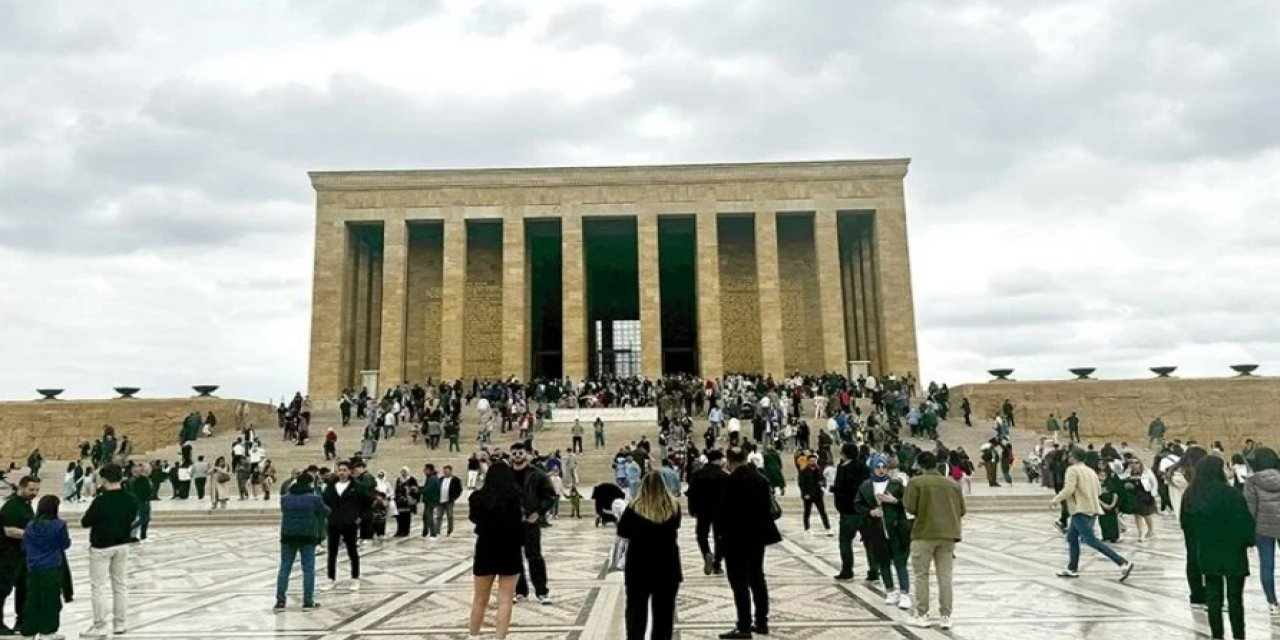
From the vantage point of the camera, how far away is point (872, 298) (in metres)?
35.4

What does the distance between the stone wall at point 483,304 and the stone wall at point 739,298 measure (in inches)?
396

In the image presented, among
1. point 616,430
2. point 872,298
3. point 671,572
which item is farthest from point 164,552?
point 872,298

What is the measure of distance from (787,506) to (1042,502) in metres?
4.78

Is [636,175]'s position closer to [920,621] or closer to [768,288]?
[768,288]

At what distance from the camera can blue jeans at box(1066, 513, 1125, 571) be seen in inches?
291

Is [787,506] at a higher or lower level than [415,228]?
lower

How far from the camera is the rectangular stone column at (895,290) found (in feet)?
107

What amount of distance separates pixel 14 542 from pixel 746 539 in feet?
18.0

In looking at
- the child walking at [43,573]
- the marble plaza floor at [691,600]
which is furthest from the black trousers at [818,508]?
the child walking at [43,573]

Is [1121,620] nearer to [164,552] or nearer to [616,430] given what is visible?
[164,552]

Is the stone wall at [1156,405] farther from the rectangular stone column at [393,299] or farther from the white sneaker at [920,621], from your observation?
the white sneaker at [920,621]

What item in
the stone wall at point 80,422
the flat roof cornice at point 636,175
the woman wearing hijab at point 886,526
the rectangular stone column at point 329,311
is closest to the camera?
the woman wearing hijab at point 886,526

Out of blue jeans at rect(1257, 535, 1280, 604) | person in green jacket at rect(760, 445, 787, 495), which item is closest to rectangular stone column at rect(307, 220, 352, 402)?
person in green jacket at rect(760, 445, 787, 495)

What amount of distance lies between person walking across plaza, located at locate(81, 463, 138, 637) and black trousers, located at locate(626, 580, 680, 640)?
4168mm
